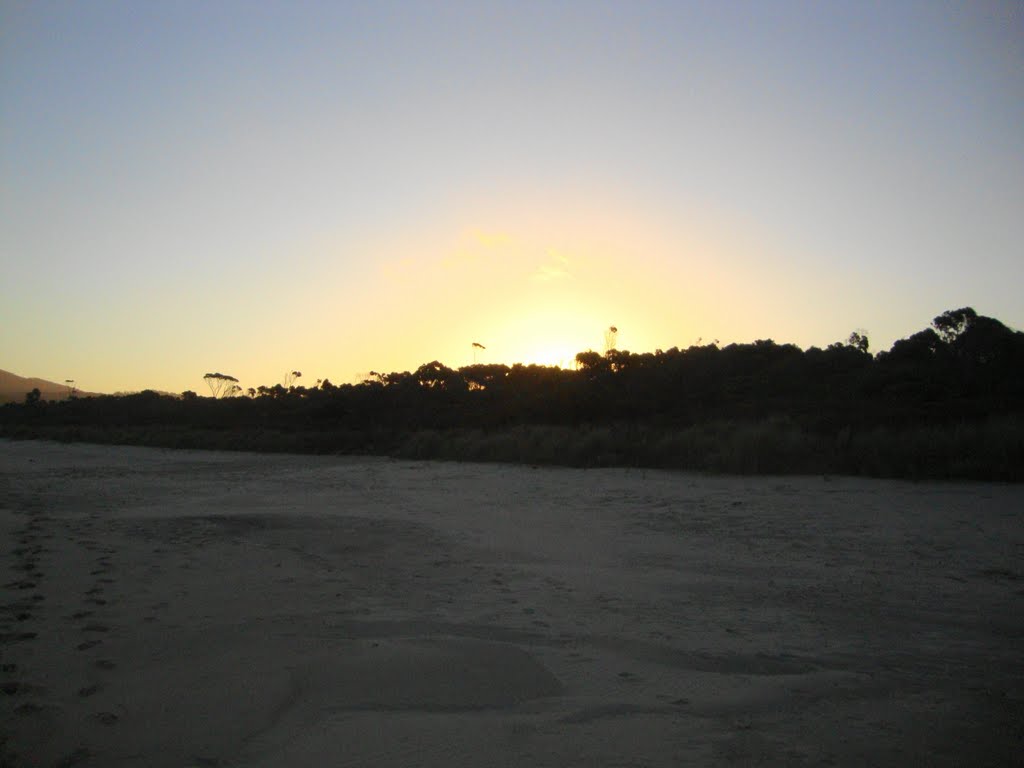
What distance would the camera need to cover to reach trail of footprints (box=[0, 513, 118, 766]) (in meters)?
3.34

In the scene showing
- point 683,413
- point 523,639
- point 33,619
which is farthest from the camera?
point 683,413

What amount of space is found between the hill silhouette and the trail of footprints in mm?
11372

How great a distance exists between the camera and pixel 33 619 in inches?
185

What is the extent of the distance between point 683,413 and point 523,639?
923 inches

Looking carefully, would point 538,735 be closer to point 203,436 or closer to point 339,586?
point 339,586

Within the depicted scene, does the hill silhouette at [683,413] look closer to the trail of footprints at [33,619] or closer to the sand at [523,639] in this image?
the sand at [523,639]

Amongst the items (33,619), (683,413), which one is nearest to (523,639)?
(33,619)

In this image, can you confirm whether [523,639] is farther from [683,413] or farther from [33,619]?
[683,413]

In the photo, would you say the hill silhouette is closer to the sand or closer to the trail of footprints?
the sand

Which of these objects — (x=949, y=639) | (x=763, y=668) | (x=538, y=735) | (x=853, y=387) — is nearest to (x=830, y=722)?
(x=763, y=668)

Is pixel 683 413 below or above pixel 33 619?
above

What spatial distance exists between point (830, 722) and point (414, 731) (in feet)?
6.33

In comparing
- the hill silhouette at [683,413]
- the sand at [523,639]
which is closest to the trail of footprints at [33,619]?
the sand at [523,639]

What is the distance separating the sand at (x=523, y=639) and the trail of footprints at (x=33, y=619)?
0.08ft
